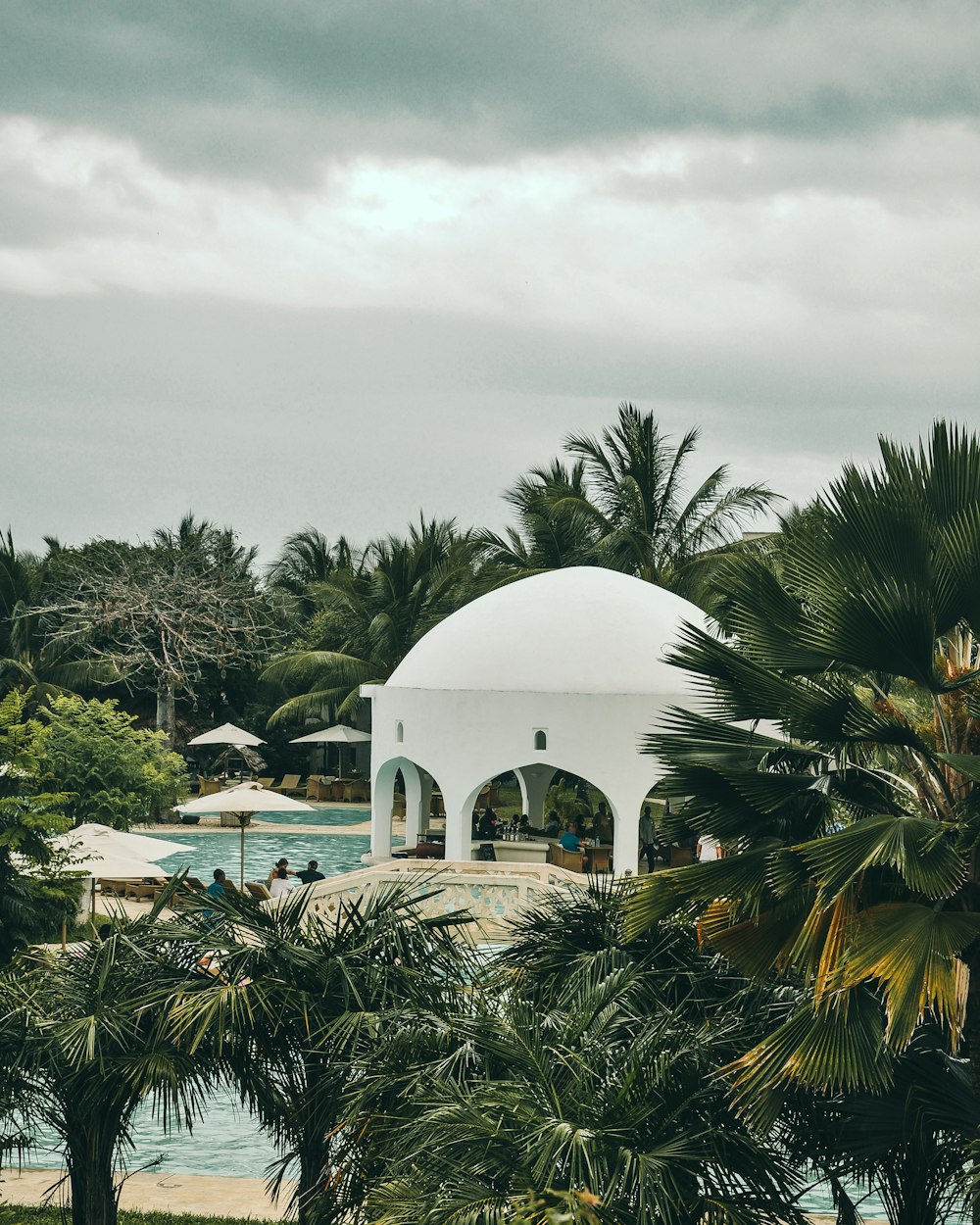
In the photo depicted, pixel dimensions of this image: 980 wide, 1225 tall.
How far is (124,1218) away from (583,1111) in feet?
18.3

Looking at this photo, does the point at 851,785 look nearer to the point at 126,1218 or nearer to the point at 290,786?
the point at 126,1218

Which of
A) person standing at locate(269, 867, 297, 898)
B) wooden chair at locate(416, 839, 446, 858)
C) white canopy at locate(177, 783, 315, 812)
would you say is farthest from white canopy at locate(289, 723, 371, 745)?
person standing at locate(269, 867, 297, 898)

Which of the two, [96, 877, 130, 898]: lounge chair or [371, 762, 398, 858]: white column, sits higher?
[371, 762, 398, 858]: white column

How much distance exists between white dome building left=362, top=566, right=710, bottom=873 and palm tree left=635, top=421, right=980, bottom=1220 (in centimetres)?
1444

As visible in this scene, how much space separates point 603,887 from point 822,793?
8.04 feet

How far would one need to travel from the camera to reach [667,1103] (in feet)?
25.1

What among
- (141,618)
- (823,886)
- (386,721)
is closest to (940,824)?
(823,886)

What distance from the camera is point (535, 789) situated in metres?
32.2

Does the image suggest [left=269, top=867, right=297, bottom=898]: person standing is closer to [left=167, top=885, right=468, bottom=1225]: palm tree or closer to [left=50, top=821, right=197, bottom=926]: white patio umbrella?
[left=50, top=821, right=197, bottom=926]: white patio umbrella

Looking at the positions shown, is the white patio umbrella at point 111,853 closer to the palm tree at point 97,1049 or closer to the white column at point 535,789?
the palm tree at point 97,1049

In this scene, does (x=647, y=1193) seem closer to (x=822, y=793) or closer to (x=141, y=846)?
(x=822, y=793)

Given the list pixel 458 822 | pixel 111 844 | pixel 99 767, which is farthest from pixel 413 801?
pixel 111 844

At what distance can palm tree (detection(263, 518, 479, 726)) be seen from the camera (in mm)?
41781

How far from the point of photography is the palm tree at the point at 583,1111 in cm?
689
